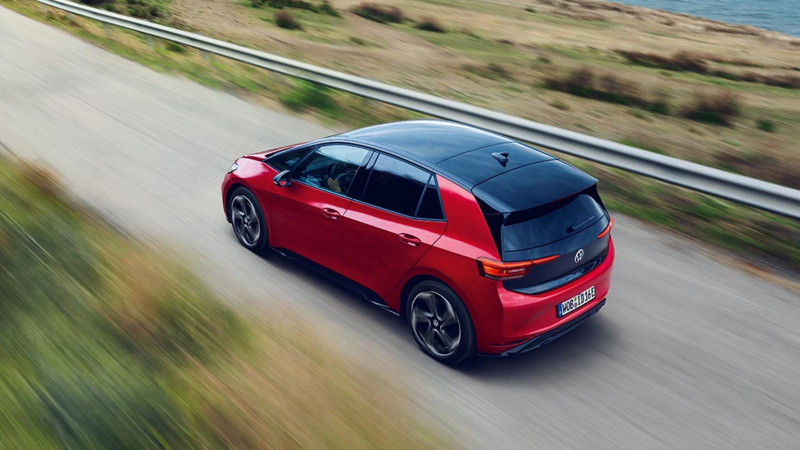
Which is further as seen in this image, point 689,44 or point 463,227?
point 689,44

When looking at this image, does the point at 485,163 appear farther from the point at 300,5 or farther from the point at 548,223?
the point at 300,5

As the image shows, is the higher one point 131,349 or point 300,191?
point 300,191

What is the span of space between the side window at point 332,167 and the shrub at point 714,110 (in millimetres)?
11495

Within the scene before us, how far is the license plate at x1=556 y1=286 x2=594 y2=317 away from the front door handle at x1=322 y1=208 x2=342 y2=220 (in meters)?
1.90

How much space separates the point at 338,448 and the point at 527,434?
123 centimetres

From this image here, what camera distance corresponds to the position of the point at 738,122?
14891mm

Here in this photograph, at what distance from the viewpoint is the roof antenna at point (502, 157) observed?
5.18m

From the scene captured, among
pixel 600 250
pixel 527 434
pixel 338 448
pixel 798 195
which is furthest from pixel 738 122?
pixel 338 448

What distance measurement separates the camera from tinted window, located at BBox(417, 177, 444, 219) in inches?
197

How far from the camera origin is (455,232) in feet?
16.0

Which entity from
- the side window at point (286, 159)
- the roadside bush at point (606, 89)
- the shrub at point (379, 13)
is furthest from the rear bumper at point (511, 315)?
the shrub at point (379, 13)

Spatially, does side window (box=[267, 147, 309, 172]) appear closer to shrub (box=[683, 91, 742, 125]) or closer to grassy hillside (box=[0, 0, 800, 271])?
grassy hillside (box=[0, 0, 800, 271])

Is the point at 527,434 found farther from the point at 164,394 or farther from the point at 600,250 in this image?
the point at 164,394

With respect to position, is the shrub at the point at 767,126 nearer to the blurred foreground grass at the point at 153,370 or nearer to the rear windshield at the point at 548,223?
the rear windshield at the point at 548,223
